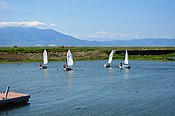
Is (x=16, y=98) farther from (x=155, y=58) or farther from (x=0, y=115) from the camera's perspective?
(x=155, y=58)

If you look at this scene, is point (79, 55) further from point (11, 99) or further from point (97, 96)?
point (11, 99)

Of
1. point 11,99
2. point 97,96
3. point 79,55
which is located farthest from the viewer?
point 79,55

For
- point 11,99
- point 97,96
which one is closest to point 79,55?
point 97,96

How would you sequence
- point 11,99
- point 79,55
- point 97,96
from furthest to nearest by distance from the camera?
point 79,55
point 97,96
point 11,99

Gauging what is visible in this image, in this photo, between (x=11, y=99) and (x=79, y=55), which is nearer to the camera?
(x=11, y=99)

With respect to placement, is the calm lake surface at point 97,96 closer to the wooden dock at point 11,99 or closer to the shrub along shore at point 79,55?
the wooden dock at point 11,99

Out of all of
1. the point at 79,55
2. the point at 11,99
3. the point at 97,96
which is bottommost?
the point at 97,96

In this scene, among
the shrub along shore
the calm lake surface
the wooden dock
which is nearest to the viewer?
the calm lake surface

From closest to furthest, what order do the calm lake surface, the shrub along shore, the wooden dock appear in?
the calm lake surface, the wooden dock, the shrub along shore

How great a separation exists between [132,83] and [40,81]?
17.8 metres

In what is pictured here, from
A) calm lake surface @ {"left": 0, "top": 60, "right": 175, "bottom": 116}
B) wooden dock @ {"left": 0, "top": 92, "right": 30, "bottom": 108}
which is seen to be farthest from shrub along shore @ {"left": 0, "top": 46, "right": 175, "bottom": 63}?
wooden dock @ {"left": 0, "top": 92, "right": 30, "bottom": 108}

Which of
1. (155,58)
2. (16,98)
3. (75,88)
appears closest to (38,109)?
(16,98)

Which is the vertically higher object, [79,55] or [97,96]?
[79,55]

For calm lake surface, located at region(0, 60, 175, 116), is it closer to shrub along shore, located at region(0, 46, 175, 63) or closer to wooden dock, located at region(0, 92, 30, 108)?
wooden dock, located at region(0, 92, 30, 108)
